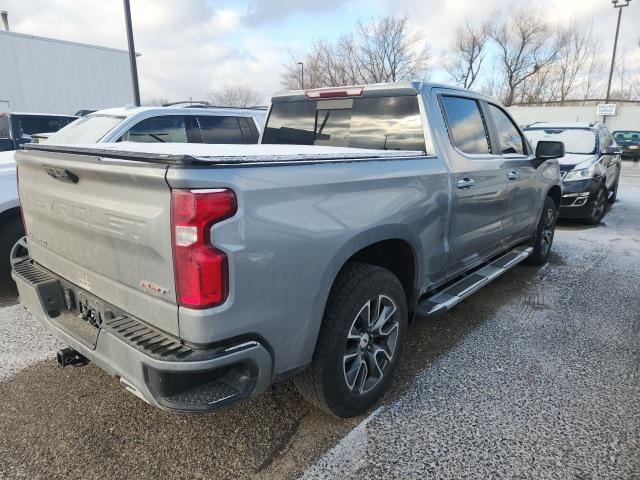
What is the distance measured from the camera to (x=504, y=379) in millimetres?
3066

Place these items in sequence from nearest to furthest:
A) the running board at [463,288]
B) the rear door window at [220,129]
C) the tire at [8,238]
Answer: the running board at [463,288] → the tire at [8,238] → the rear door window at [220,129]

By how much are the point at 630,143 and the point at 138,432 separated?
27.9 metres

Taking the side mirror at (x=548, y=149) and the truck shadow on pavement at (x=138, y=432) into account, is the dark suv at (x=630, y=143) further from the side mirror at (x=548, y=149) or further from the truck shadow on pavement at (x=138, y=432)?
the truck shadow on pavement at (x=138, y=432)

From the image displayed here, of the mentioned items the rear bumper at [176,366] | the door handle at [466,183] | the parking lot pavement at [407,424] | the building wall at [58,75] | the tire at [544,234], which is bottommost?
the parking lot pavement at [407,424]

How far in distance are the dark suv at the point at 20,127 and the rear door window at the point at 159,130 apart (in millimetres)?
8389

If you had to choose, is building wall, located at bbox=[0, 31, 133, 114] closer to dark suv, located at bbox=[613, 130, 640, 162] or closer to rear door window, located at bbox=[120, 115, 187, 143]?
rear door window, located at bbox=[120, 115, 187, 143]

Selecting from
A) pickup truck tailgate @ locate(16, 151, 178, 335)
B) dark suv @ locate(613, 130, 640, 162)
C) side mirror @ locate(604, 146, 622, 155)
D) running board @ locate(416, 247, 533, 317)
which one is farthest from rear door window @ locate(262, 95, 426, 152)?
Result: dark suv @ locate(613, 130, 640, 162)

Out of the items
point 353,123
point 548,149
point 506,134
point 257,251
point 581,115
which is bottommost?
point 257,251

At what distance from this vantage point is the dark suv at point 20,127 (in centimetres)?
1230

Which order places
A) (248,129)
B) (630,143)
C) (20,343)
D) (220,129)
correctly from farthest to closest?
(630,143) → (248,129) → (220,129) → (20,343)

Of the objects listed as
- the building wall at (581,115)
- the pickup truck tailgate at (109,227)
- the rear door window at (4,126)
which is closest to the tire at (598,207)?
the pickup truck tailgate at (109,227)

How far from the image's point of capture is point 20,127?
1241 centimetres

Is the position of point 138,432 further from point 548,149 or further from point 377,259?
point 548,149

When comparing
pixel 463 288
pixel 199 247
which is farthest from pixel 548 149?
pixel 199 247
